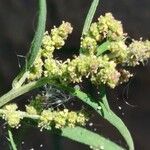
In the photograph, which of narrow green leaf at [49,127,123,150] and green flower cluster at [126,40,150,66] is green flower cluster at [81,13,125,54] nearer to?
green flower cluster at [126,40,150,66]

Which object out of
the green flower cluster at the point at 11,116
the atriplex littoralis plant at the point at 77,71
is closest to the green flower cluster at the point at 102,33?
the atriplex littoralis plant at the point at 77,71

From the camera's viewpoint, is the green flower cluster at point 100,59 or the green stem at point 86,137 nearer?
the green flower cluster at point 100,59

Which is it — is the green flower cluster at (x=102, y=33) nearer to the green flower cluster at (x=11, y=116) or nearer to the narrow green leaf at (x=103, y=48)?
the narrow green leaf at (x=103, y=48)

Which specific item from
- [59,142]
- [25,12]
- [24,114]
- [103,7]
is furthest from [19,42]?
[24,114]

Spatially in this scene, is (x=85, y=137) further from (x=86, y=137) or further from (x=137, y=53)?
(x=137, y=53)

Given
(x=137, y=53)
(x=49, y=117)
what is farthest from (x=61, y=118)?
(x=137, y=53)

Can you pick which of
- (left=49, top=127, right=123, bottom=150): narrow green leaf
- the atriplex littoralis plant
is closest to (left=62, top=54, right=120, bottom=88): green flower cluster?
the atriplex littoralis plant

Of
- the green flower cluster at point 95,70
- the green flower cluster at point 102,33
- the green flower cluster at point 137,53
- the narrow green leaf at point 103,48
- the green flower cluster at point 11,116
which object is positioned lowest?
the green flower cluster at point 11,116
